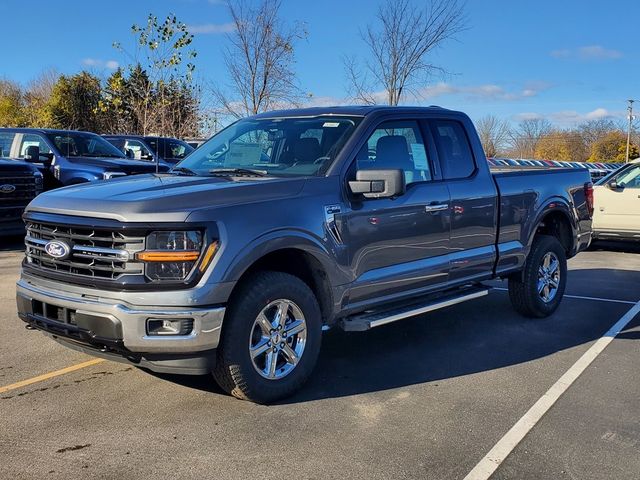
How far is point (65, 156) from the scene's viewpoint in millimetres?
11773

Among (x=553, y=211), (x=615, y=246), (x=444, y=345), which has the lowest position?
(x=615, y=246)

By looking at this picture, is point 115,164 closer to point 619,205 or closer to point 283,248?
point 283,248

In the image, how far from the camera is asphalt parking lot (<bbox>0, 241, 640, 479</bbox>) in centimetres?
346

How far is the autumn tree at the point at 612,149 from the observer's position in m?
70.4

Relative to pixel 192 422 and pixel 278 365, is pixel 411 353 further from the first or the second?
pixel 192 422

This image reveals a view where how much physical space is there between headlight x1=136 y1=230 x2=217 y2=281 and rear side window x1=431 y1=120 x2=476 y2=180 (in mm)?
2647

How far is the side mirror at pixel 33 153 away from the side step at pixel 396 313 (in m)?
8.74

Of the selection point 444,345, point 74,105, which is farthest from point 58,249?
point 74,105

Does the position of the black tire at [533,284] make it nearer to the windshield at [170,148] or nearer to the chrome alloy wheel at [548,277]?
the chrome alloy wheel at [548,277]

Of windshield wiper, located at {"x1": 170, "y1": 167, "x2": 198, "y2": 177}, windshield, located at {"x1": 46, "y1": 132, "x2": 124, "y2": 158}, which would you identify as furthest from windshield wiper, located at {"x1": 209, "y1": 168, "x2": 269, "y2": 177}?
windshield, located at {"x1": 46, "y1": 132, "x2": 124, "y2": 158}

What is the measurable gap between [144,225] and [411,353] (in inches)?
108

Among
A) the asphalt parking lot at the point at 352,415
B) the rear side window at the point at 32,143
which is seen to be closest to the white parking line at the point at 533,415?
the asphalt parking lot at the point at 352,415

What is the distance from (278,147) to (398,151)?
995 millimetres

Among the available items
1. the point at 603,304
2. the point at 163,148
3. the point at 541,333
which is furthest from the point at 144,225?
the point at 163,148
